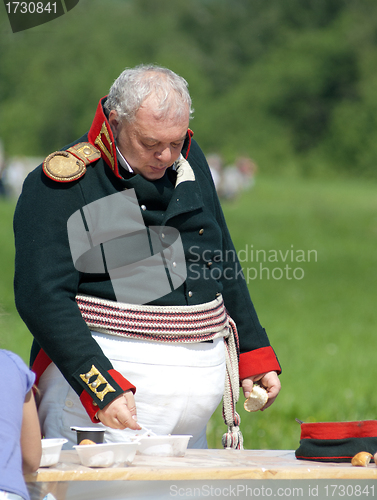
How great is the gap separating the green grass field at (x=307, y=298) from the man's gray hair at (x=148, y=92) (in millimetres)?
778

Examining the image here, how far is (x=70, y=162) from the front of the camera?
2.39m

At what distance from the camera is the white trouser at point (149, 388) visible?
7.86 feet

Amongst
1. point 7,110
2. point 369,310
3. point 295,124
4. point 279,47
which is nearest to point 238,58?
point 279,47

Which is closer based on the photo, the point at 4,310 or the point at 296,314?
the point at 4,310

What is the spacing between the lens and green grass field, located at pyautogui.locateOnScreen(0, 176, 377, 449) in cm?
575

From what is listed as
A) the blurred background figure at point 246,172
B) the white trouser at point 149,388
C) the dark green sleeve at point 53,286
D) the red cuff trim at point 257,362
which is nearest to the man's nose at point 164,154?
the dark green sleeve at point 53,286

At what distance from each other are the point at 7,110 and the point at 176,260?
54126 mm

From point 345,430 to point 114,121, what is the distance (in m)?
1.30

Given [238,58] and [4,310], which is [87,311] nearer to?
[4,310]

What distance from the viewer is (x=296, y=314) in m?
12.4

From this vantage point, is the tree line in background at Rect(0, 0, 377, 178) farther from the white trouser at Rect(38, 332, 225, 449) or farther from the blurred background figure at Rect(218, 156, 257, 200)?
the white trouser at Rect(38, 332, 225, 449)

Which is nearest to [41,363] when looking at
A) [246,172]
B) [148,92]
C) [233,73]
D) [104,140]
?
[104,140]

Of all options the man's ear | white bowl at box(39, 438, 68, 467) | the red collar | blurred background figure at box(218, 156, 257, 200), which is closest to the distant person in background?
white bowl at box(39, 438, 68, 467)

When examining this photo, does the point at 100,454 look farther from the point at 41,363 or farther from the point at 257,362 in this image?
the point at 257,362
